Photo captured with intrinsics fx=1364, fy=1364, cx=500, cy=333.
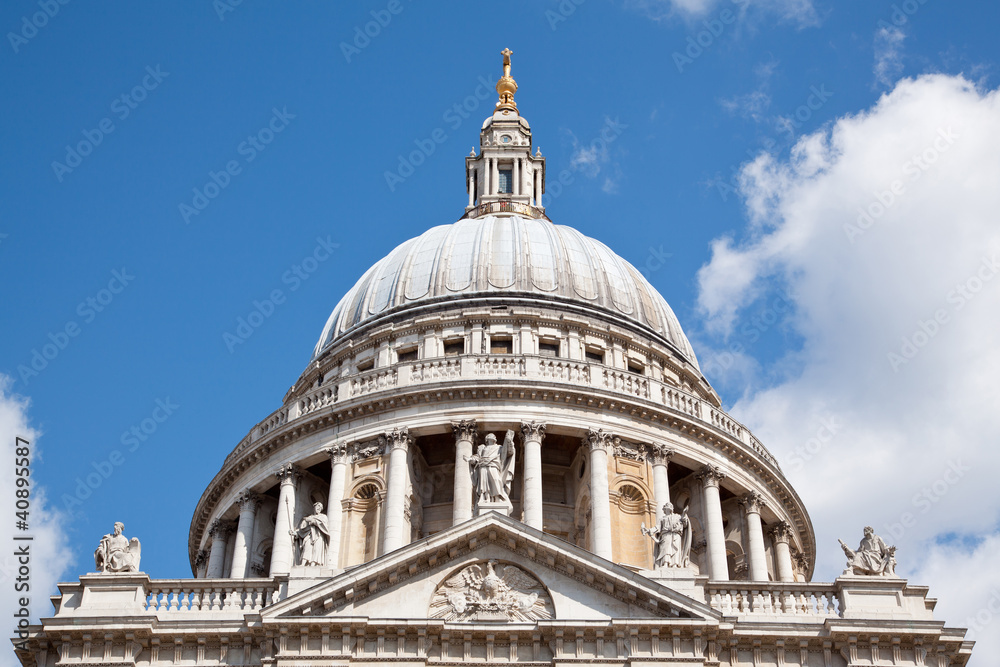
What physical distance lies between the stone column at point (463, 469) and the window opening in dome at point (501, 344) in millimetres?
5346

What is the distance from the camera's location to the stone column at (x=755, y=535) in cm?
4647

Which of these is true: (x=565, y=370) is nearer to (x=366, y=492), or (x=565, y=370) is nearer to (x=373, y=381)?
(x=373, y=381)

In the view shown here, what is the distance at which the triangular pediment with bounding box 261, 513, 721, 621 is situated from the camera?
1214 inches

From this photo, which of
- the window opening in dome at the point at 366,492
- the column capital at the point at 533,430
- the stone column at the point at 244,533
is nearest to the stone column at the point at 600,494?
the column capital at the point at 533,430

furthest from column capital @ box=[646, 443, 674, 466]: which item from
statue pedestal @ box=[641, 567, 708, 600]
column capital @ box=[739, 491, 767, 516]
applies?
statue pedestal @ box=[641, 567, 708, 600]

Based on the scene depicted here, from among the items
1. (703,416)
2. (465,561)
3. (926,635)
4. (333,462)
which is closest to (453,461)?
(333,462)

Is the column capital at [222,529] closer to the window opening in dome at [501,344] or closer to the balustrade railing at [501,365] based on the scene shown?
the balustrade railing at [501,365]

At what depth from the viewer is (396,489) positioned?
45094 mm

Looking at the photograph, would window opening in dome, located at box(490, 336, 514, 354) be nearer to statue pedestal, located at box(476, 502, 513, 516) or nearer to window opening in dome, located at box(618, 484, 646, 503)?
window opening in dome, located at box(618, 484, 646, 503)

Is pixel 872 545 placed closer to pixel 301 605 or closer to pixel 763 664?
pixel 763 664

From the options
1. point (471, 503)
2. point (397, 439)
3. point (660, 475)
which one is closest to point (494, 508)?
point (471, 503)

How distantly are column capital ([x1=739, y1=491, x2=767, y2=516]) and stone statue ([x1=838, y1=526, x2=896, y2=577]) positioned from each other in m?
14.5

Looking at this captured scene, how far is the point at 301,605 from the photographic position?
30703 mm

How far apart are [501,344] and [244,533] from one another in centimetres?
1167
